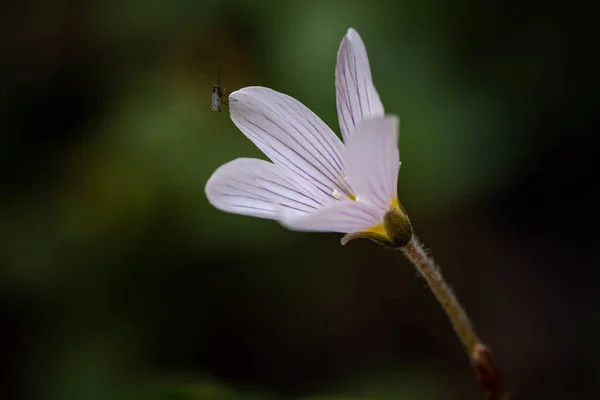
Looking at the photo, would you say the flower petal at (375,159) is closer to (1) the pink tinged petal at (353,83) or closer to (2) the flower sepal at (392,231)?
(2) the flower sepal at (392,231)

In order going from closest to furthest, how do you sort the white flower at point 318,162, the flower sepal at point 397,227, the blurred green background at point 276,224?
the white flower at point 318,162
the flower sepal at point 397,227
the blurred green background at point 276,224

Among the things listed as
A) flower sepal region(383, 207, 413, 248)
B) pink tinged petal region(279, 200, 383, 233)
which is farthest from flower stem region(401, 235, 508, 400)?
pink tinged petal region(279, 200, 383, 233)

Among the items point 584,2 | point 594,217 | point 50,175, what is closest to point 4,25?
point 50,175

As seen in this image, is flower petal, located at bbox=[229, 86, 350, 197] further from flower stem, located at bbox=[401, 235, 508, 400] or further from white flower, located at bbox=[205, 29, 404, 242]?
flower stem, located at bbox=[401, 235, 508, 400]

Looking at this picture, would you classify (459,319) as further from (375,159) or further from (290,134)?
(290,134)

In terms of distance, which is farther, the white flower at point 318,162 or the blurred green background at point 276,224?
the blurred green background at point 276,224

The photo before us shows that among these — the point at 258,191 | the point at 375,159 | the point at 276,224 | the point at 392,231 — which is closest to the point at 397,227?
the point at 392,231

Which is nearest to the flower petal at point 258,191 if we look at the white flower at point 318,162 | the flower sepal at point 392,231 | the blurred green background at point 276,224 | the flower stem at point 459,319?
the white flower at point 318,162


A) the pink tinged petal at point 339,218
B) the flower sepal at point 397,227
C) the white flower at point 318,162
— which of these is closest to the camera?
the pink tinged petal at point 339,218
